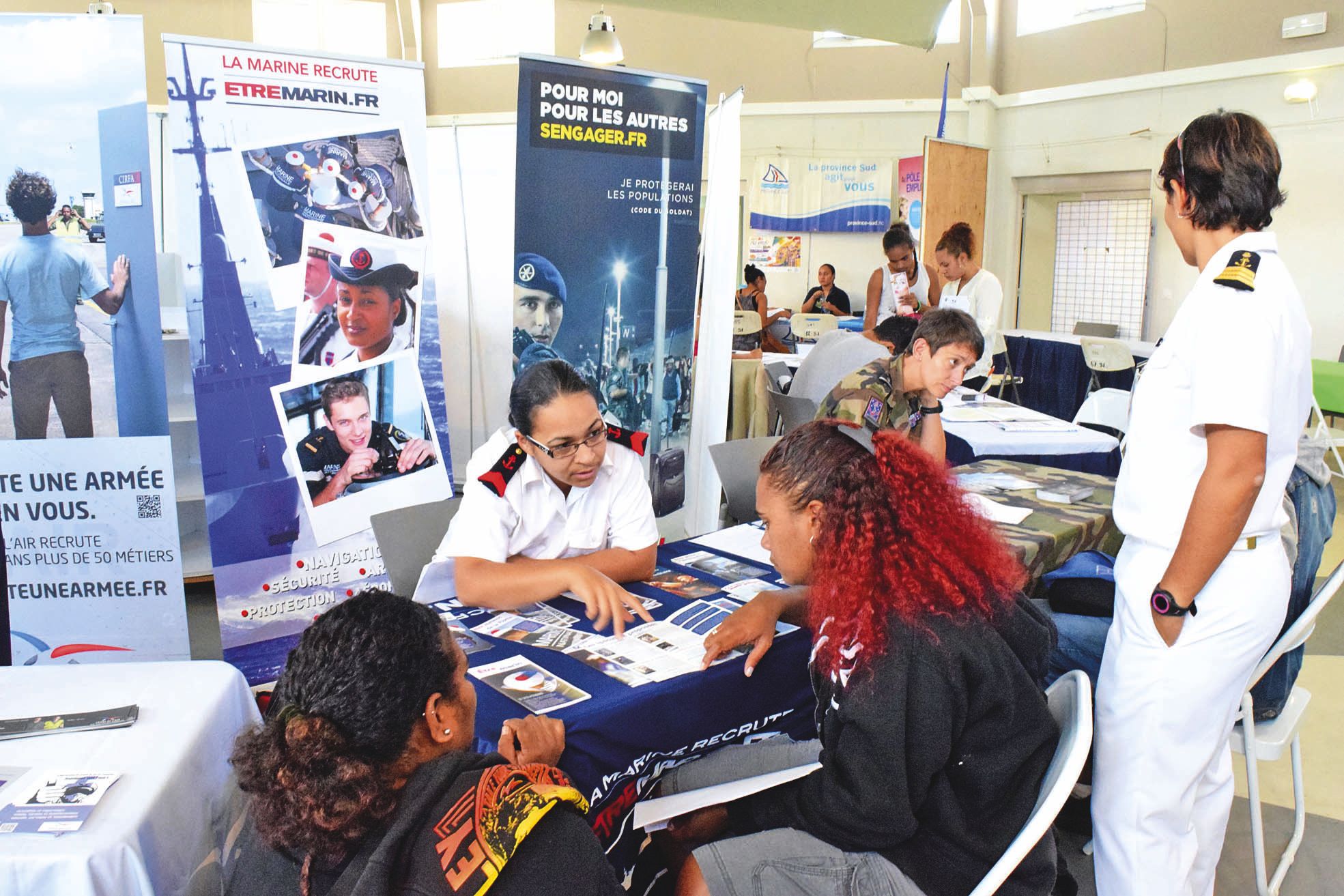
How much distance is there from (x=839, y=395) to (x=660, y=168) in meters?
1.30

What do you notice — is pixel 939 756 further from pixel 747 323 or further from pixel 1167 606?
pixel 747 323

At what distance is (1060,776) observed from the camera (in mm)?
1234

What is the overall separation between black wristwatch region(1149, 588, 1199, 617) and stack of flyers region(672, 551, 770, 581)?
82 cm

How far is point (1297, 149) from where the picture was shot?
309 inches

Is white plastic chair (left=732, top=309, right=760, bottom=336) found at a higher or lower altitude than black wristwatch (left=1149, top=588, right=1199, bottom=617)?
higher

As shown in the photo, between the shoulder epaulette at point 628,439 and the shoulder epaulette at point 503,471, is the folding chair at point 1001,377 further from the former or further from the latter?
the shoulder epaulette at point 503,471

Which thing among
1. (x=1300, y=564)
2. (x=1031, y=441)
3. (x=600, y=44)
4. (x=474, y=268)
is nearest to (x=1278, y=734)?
(x=1300, y=564)

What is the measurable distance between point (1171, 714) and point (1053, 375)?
6.18 meters

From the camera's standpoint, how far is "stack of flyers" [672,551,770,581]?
209 cm

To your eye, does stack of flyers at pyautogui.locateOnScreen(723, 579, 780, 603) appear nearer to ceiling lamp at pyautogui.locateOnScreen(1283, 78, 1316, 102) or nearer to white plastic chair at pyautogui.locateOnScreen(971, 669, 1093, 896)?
white plastic chair at pyautogui.locateOnScreen(971, 669, 1093, 896)

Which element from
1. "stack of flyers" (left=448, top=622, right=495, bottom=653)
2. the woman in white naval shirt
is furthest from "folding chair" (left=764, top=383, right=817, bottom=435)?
"stack of flyers" (left=448, top=622, right=495, bottom=653)

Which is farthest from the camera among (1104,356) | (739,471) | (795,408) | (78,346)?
(1104,356)

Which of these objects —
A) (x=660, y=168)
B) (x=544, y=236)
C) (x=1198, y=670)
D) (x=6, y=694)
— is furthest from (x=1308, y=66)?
(x=6, y=694)

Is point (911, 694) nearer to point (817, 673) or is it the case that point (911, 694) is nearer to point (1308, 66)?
point (817, 673)
